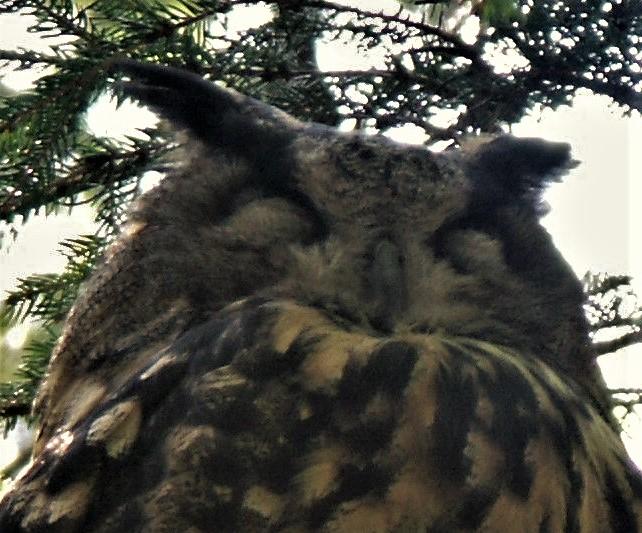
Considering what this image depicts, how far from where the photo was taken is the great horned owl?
3.96 ft

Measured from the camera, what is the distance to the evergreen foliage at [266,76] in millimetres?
1846

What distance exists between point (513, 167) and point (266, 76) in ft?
1.41

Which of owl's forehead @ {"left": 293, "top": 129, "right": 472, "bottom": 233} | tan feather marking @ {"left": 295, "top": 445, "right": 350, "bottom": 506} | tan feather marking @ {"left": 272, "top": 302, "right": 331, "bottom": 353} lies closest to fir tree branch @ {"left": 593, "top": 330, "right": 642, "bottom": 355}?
owl's forehead @ {"left": 293, "top": 129, "right": 472, "bottom": 233}

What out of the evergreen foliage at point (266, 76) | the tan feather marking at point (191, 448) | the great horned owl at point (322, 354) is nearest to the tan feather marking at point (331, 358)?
the great horned owl at point (322, 354)

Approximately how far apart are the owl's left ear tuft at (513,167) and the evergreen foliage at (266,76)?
194 mm

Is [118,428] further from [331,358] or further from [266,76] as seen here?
[266,76]

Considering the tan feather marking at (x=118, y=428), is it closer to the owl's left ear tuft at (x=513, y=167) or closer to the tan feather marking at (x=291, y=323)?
the tan feather marking at (x=291, y=323)

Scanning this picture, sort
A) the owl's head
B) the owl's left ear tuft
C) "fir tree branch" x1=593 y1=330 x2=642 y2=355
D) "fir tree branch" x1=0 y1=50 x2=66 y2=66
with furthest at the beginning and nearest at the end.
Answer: "fir tree branch" x1=593 y1=330 x2=642 y2=355 → "fir tree branch" x1=0 y1=50 x2=66 y2=66 → the owl's left ear tuft → the owl's head

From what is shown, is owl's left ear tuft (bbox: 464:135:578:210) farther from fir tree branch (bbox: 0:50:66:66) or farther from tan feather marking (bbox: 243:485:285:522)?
fir tree branch (bbox: 0:50:66:66)

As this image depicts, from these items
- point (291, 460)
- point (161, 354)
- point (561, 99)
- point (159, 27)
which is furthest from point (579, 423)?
point (159, 27)

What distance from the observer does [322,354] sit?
1288mm

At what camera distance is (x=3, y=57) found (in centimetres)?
182

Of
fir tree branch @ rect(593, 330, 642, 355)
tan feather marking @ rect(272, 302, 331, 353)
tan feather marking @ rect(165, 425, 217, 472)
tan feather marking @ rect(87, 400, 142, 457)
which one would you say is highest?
tan feather marking @ rect(272, 302, 331, 353)

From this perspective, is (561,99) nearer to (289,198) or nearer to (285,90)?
(285,90)
